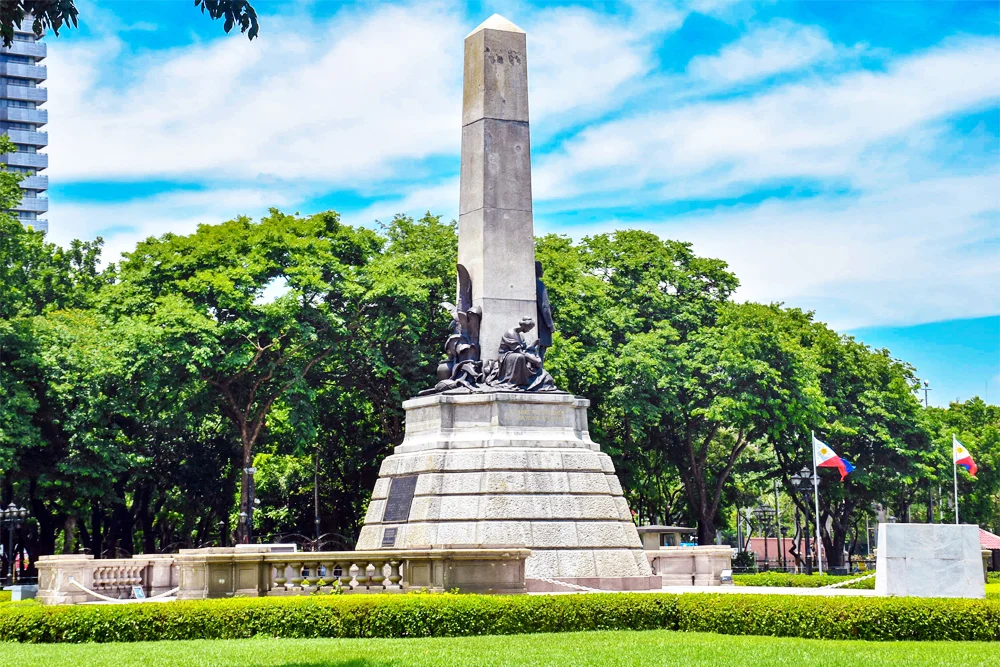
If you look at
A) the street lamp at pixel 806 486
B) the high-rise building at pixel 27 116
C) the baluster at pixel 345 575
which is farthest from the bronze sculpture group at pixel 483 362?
the high-rise building at pixel 27 116

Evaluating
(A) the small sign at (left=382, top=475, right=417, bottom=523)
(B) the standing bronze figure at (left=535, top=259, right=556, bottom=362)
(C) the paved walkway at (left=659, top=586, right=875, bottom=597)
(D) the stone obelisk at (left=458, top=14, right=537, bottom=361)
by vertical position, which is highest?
(D) the stone obelisk at (left=458, top=14, right=537, bottom=361)

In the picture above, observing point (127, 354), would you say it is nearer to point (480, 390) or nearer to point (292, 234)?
point (292, 234)

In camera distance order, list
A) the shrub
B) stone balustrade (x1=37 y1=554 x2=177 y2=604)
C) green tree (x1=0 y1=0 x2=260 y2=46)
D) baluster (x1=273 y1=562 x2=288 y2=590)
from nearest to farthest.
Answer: green tree (x1=0 y1=0 x2=260 y2=46)
the shrub
baluster (x1=273 y1=562 x2=288 y2=590)
stone balustrade (x1=37 y1=554 x2=177 y2=604)

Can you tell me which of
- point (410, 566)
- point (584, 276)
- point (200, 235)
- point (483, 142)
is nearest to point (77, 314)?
point (200, 235)

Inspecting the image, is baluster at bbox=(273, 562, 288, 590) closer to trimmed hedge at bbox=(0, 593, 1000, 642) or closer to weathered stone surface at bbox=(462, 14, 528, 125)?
trimmed hedge at bbox=(0, 593, 1000, 642)

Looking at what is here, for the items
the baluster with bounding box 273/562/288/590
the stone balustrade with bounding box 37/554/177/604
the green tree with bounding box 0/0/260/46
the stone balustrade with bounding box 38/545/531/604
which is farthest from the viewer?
the stone balustrade with bounding box 37/554/177/604

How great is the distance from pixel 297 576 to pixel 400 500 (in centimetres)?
563

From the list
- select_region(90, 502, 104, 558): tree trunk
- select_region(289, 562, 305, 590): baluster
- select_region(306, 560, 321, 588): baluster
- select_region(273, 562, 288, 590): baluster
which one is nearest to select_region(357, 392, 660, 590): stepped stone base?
select_region(306, 560, 321, 588): baluster

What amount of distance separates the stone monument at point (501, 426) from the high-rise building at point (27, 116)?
91981mm

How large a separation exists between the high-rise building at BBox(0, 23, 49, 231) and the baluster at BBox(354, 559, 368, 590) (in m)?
99.1

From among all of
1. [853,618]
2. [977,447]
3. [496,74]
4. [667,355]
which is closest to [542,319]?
[496,74]

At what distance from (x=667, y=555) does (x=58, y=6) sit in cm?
2212

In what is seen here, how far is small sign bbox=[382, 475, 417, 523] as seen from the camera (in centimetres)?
2590

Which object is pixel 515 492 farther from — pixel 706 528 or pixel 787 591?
pixel 706 528
